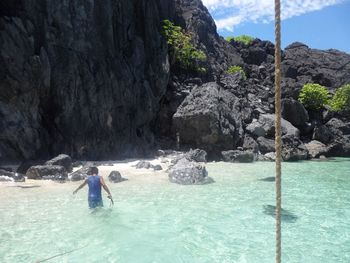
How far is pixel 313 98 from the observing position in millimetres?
38531

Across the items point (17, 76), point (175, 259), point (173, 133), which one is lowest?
point (175, 259)

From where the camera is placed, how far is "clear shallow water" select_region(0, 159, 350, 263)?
28.5 ft

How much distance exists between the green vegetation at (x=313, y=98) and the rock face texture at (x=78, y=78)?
16.5 meters

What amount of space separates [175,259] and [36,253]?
3.25 metres

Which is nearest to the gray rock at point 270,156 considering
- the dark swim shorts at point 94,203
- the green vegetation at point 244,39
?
the dark swim shorts at point 94,203

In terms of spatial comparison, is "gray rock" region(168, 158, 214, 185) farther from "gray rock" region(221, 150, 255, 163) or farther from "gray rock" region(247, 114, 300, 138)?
"gray rock" region(247, 114, 300, 138)

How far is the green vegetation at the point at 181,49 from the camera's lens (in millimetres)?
34875

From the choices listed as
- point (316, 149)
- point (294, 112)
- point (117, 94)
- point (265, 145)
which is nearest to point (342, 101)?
point (294, 112)

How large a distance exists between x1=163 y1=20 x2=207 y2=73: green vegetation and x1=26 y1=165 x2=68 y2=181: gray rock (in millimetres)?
20108

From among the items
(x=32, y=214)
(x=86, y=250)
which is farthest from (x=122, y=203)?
(x=86, y=250)

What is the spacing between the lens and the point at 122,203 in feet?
44.3

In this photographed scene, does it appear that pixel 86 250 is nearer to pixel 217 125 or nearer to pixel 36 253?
pixel 36 253

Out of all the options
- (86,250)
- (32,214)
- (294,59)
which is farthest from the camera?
(294,59)

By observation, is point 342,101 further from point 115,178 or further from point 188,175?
point 115,178
